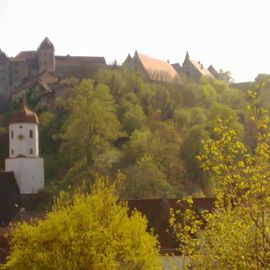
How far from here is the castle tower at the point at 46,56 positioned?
110812mm

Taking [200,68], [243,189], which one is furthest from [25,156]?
[200,68]

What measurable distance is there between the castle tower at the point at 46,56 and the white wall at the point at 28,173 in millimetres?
54144

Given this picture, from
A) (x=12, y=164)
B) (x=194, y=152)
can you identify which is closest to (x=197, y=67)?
(x=194, y=152)

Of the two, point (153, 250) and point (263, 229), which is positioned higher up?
point (263, 229)

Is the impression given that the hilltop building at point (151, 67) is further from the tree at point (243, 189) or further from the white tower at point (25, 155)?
the tree at point (243, 189)

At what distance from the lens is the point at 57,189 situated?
5534cm

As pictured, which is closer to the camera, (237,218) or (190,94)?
(237,218)

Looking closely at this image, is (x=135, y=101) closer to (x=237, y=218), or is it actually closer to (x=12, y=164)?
(x=12, y=164)

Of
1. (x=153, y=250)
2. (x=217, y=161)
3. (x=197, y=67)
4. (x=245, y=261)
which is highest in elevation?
(x=197, y=67)

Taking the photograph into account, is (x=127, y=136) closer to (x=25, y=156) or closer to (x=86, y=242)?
(x=25, y=156)

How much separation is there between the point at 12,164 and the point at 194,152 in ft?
53.6

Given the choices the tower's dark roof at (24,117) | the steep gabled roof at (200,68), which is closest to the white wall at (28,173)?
the tower's dark roof at (24,117)

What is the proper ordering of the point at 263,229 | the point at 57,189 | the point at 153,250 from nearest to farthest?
the point at 263,229 < the point at 153,250 < the point at 57,189

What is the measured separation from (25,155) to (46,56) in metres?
56.6
